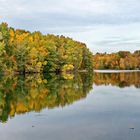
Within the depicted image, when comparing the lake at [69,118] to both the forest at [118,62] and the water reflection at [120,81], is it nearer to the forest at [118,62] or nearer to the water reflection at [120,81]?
the water reflection at [120,81]

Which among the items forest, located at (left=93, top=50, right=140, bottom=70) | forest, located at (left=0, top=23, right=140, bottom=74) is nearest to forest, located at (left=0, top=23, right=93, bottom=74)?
forest, located at (left=0, top=23, right=140, bottom=74)

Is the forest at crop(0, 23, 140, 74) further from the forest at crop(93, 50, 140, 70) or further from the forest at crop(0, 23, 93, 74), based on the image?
the forest at crop(93, 50, 140, 70)

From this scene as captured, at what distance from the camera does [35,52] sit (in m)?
73.4

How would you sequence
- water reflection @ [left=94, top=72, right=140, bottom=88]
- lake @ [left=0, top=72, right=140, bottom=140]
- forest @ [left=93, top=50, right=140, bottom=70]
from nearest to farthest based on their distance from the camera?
lake @ [left=0, top=72, right=140, bottom=140]
water reflection @ [left=94, top=72, right=140, bottom=88]
forest @ [left=93, top=50, right=140, bottom=70]

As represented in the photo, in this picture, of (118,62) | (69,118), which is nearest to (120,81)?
(69,118)

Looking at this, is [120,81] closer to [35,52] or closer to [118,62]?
[35,52]

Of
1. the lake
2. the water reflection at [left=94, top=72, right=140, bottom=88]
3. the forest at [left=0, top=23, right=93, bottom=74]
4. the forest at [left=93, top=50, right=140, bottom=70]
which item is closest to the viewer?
the lake

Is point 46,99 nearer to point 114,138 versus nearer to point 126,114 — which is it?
point 126,114

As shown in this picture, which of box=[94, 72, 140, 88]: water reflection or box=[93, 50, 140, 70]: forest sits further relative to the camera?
box=[93, 50, 140, 70]: forest

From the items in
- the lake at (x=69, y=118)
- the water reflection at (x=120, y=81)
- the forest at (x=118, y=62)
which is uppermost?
the forest at (x=118, y=62)

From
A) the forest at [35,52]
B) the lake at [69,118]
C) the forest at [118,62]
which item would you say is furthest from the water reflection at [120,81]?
the forest at [118,62]

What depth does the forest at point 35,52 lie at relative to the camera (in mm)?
68019

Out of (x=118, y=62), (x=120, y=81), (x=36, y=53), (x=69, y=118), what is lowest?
(x=69, y=118)

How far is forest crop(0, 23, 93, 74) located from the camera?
223 ft
